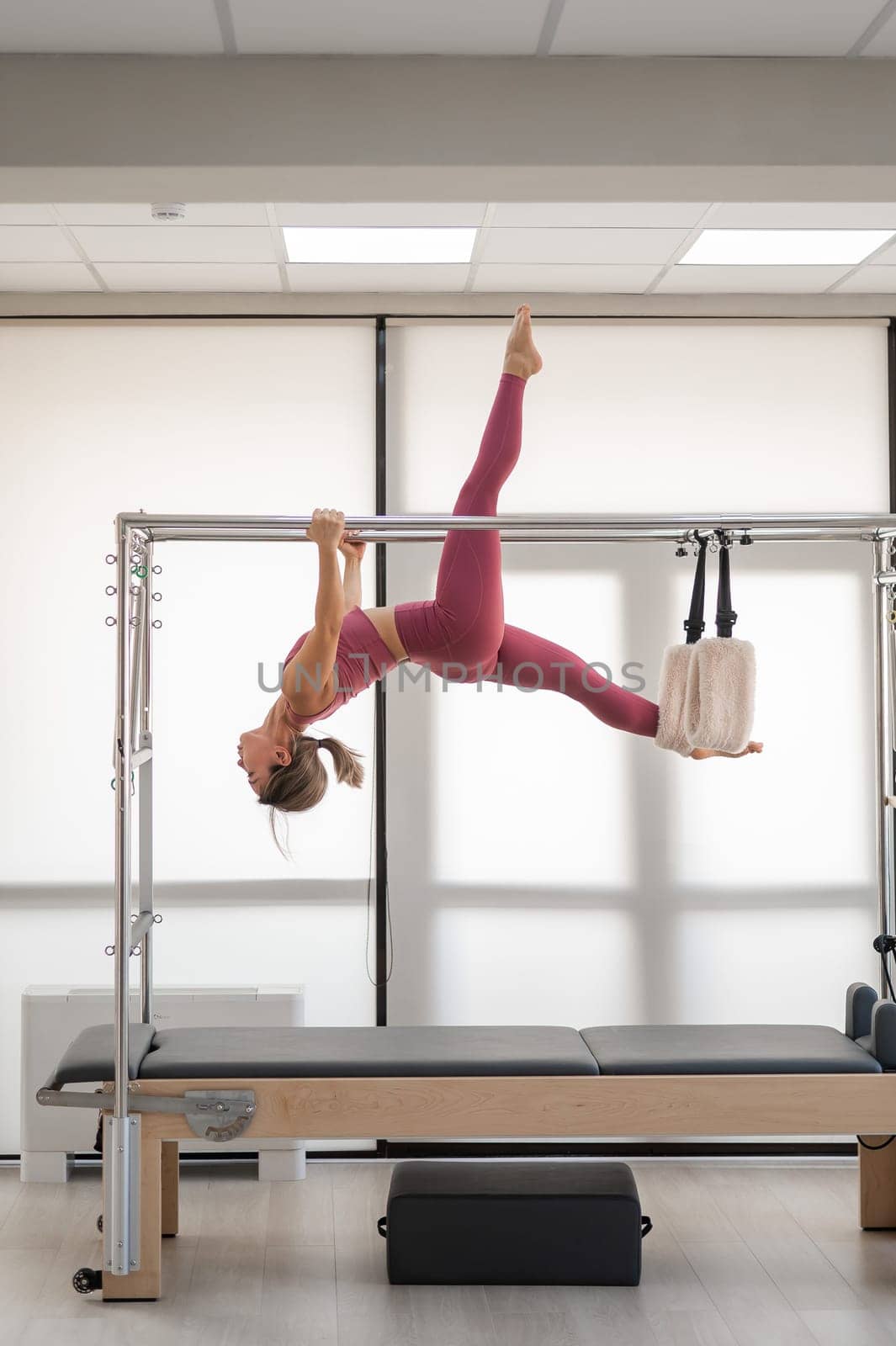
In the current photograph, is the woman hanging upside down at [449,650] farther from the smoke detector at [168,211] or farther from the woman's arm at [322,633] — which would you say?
the smoke detector at [168,211]

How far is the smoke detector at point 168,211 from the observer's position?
3543 mm

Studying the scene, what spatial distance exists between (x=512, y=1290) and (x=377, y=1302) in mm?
350

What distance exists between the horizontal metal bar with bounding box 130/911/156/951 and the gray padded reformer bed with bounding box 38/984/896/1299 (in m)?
0.28

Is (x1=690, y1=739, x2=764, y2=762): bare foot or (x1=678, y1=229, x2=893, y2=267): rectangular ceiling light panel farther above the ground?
(x1=678, y1=229, x2=893, y2=267): rectangular ceiling light panel

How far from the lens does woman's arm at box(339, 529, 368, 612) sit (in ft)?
10.5

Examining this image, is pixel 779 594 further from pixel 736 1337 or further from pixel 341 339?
pixel 736 1337

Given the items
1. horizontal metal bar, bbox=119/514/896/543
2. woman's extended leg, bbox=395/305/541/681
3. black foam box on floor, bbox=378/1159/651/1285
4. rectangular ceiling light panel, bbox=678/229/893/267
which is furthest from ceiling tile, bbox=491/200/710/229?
black foam box on floor, bbox=378/1159/651/1285

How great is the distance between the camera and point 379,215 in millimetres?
3678

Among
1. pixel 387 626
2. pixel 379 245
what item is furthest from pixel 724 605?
pixel 379 245

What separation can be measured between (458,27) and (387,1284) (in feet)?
10.0

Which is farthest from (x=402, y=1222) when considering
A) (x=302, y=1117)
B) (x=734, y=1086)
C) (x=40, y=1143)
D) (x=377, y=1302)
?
(x=40, y=1143)

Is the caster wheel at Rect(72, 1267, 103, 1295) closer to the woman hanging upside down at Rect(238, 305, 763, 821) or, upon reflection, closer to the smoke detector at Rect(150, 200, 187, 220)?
the woman hanging upside down at Rect(238, 305, 763, 821)

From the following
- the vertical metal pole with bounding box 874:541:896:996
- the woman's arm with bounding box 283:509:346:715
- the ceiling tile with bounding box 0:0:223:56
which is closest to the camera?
Answer: the ceiling tile with bounding box 0:0:223:56

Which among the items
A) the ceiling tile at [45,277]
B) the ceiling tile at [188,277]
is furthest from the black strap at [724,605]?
the ceiling tile at [45,277]
